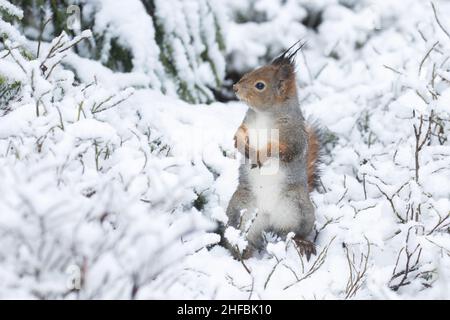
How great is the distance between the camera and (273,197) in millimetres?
3061

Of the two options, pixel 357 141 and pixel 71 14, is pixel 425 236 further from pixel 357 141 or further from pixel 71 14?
pixel 71 14

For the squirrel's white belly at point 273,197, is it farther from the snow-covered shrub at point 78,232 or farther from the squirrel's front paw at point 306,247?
the snow-covered shrub at point 78,232

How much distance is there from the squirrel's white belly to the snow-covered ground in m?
0.13

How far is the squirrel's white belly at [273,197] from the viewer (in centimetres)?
305

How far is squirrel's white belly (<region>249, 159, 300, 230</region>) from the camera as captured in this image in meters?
3.05

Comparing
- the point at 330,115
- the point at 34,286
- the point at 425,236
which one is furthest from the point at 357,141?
the point at 34,286

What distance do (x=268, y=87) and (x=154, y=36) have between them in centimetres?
127

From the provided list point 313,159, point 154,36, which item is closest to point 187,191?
point 313,159

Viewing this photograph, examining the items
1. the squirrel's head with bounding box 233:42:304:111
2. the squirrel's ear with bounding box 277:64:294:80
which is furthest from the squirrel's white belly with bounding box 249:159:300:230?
the squirrel's ear with bounding box 277:64:294:80

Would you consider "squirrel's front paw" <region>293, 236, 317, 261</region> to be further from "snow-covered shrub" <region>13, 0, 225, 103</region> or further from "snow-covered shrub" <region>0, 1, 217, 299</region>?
"snow-covered shrub" <region>13, 0, 225, 103</region>

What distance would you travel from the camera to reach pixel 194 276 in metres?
2.44

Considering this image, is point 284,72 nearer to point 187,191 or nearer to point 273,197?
point 273,197

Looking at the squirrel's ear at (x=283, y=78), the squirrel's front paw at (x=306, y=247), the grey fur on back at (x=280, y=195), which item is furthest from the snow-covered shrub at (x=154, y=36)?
the squirrel's front paw at (x=306, y=247)

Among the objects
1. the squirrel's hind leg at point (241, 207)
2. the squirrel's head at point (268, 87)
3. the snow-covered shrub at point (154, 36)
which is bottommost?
the squirrel's hind leg at point (241, 207)
